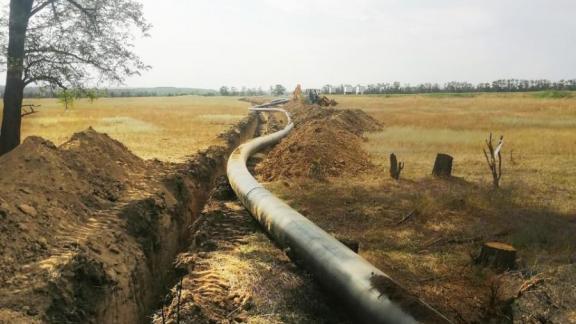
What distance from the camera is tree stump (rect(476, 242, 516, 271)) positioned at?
21.6 feet

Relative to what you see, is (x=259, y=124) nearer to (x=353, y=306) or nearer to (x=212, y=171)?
(x=212, y=171)

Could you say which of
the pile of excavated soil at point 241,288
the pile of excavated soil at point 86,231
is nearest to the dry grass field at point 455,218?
the pile of excavated soil at point 241,288

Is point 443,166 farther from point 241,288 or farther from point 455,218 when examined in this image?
point 241,288

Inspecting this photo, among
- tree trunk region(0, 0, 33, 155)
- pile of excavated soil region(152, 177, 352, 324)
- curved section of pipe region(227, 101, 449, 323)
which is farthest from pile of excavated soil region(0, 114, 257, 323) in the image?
tree trunk region(0, 0, 33, 155)

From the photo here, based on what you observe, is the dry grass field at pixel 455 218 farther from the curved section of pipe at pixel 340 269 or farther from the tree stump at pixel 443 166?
the curved section of pipe at pixel 340 269

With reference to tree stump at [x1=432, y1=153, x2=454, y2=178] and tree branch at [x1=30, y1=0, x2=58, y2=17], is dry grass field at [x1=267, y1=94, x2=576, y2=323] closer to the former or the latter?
tree stump at [x1=432, y1=153, x2=454, y2=178]

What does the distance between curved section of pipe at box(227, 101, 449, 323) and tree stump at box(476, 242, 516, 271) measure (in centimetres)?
215

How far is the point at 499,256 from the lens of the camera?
662cm

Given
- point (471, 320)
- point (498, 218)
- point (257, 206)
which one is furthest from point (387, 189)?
point (471, 320)

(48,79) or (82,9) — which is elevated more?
(82,9)

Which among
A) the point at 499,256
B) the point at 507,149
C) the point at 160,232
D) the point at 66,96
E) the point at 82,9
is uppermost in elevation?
the point at 82,9

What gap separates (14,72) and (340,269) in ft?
36.5

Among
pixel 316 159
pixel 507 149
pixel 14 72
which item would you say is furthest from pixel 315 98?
pixel 14 72

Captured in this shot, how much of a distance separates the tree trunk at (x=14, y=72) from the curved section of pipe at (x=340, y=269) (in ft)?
25.7
